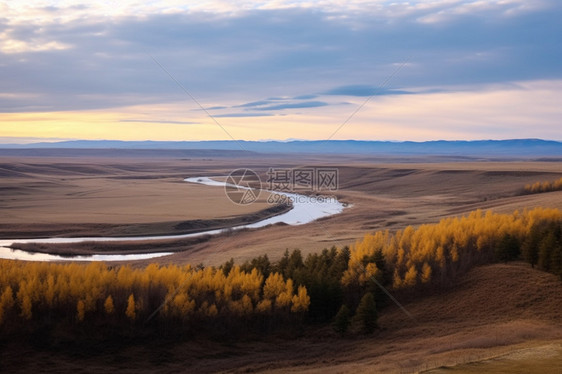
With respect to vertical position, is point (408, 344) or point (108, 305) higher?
point (108, 305)

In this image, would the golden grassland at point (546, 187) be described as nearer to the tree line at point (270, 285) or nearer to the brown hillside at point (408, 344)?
the tree line at point (270, 285)

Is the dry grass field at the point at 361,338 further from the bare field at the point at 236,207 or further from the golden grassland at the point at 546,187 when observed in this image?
the golden grassland at the point at 546,187

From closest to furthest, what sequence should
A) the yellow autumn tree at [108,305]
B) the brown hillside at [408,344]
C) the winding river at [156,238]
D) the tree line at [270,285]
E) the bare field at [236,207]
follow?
the brown hillside at [408,344]
the yellow autumn tree at [108,305]
the tree line at [270,285]
the winding river at [156,238]
the bare field at [236,207]

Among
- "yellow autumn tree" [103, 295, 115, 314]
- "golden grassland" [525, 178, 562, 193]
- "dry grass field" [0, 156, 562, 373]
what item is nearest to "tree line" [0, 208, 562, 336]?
"yellow autumn tree" [103, 295, 115, 314]

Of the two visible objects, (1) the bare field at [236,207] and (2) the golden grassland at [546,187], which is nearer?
(1) the bare field at [236,207]

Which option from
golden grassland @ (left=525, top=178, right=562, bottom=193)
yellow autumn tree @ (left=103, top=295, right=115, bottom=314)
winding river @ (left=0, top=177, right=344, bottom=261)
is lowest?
winding river @ (left=0, top=177, right=344, bottom=261)

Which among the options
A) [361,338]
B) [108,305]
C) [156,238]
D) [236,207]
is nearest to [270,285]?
[361,338]

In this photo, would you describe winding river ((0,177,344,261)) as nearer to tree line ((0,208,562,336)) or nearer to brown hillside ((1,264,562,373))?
tree line ((0,208,562,336))

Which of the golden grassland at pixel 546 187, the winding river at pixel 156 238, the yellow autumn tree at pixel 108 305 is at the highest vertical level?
the golden grassland at pixel 546 187

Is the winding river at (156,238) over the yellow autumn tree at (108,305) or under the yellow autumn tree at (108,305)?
under

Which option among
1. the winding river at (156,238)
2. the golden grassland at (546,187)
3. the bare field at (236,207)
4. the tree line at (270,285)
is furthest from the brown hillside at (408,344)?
the golden grassland at (546,187)

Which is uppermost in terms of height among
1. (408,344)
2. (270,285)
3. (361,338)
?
(270,285)

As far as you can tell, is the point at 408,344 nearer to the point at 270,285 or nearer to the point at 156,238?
the point at 270,285

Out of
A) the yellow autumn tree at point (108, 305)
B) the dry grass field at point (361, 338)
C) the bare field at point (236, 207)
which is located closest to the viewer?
the dry grass field at point (361, 338)
